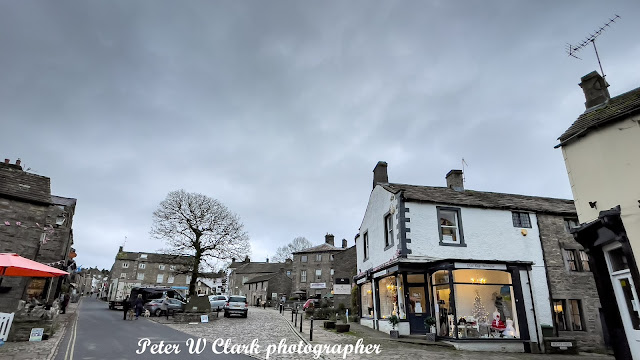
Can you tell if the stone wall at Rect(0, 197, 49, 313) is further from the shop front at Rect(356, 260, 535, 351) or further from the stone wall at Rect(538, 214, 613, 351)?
the stone wall at Rect(538, 214, 613, 351)

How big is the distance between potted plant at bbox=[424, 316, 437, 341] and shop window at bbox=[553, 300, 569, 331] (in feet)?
20.7

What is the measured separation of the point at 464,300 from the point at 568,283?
616cm

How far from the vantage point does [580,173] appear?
9.91m

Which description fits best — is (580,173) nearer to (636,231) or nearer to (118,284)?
(636,231)

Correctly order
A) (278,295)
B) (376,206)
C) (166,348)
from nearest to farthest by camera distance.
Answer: (166,348) < (376,206) < (278,295)

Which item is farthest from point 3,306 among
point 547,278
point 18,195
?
point 547,278

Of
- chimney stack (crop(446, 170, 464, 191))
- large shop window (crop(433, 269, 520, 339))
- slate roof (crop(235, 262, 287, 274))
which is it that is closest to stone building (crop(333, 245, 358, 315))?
chimney stack (crop(446, 170, 464, 191))

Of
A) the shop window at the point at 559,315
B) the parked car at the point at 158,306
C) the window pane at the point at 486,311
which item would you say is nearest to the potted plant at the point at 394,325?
the window pane at the point at 486,311

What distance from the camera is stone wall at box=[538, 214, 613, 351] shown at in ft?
52.0

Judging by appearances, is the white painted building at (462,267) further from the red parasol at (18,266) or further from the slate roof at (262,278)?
the slate roof at (262,278)

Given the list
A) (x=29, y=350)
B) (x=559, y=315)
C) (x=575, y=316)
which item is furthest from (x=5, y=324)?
(x=575, y=316)

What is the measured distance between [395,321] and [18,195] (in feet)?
57.4

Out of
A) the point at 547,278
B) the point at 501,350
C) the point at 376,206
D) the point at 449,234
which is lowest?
the point at 501,350

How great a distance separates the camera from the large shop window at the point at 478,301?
47.5 feet
